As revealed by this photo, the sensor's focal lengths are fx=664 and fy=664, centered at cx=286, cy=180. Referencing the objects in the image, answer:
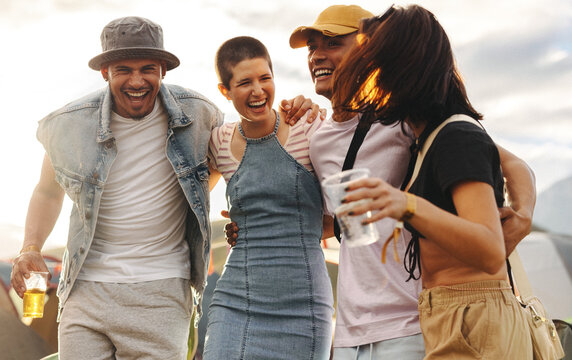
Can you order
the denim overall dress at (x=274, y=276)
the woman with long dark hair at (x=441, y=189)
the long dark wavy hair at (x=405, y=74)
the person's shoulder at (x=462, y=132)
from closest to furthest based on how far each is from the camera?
the woman with long dark hair at (x=441, y=189) → the person's shoulder at (x=462, y=132) → the long dark wavy hair at (x=405, y=74) → the denim overall dress at (x=274, y=276)

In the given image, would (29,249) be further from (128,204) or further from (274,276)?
(274,276)

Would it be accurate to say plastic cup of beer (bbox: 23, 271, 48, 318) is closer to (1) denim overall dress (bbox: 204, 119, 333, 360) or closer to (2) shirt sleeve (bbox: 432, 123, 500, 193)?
(1) denim overall dress (bbox: 204, 119, 333, 360)

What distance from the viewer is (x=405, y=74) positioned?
6.15ft

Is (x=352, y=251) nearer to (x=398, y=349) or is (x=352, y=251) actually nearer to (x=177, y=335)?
(x=398, y=349)

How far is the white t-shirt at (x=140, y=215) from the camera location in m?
3.08

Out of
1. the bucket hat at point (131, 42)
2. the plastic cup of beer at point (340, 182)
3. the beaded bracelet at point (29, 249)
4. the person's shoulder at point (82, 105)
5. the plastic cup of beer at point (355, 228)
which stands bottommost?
the plastic cup of beer at point (355, 228)

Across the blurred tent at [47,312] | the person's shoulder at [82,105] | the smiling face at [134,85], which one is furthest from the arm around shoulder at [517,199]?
the blurred tent at [47,312]

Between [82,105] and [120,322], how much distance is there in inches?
43.7

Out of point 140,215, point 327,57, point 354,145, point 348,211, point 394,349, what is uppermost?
point 327,57

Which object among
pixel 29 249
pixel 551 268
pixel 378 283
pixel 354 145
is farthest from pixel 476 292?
pixel 551 268

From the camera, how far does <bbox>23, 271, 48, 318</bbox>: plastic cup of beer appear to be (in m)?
3.03

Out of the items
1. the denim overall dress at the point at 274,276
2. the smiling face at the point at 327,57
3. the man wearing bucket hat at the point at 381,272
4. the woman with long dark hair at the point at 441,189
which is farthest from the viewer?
the smiling face at the point at 327,57

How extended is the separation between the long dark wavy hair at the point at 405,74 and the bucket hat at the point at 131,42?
1532mm

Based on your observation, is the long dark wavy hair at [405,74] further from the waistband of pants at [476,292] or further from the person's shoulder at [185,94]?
the person's shoulder at [185,94]
